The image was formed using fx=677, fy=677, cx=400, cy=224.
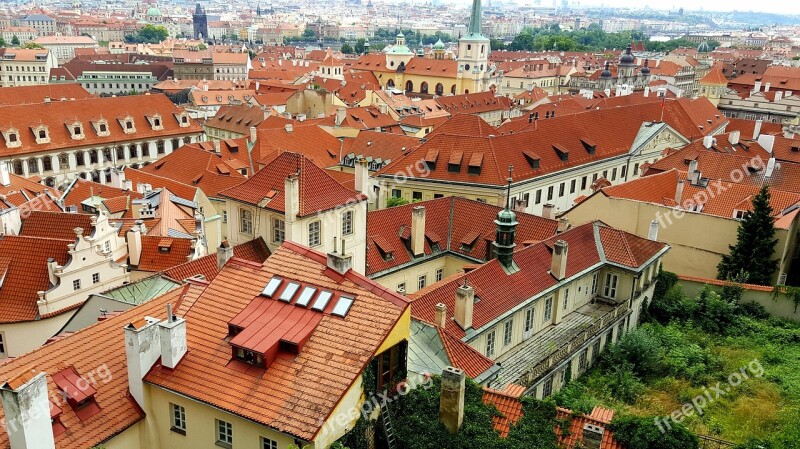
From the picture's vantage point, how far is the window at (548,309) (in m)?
33.7

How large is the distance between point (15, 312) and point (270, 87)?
97.7 metres

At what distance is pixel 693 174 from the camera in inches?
1962

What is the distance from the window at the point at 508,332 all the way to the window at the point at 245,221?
13.3 metres

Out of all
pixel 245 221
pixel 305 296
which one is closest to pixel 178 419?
pixel 305 296

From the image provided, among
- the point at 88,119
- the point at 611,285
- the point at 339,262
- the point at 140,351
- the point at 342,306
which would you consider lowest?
the point at 611,285

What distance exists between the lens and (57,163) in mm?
69062

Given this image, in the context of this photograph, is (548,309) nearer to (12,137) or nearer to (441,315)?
(441,315)

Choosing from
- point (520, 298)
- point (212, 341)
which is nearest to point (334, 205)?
point (520, 298)

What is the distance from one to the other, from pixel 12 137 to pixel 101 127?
8.90m

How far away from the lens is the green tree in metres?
40.4

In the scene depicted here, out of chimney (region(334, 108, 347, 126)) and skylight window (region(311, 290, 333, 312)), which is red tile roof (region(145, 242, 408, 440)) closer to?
skylight window (region(311, 290, 333, 312))

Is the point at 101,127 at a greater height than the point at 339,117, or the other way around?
the point at 339,117

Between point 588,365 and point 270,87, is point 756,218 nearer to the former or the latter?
point 588,365

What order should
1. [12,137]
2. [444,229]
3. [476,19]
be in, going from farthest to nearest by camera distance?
[476,19], [12,137], [444,229]
